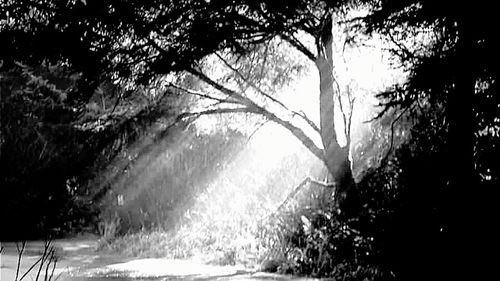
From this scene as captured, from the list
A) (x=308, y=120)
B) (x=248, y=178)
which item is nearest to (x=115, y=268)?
(x=308, y=120)

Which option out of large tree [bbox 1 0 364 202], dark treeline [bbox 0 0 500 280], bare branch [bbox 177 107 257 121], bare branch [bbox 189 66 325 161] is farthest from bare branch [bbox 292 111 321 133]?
large tree [bbox 1 0 364 202]

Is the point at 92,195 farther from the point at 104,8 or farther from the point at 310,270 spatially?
the point at 104,8

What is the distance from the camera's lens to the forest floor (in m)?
7.77

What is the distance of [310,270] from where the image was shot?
26.7ft

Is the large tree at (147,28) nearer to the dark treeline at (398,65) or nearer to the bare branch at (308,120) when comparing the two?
the dark treeline at (398,65)

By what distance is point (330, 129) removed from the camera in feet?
30.8

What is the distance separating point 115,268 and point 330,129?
13.1ft

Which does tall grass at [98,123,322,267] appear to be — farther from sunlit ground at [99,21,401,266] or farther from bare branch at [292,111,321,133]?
bare branch at [292,111,321,133]

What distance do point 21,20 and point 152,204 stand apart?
33.6 ft

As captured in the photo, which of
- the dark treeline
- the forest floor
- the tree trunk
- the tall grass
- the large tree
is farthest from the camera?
the tall grass

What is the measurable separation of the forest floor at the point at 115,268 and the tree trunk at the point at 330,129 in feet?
6.04

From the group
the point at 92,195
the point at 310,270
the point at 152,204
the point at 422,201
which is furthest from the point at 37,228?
the point at 422,201

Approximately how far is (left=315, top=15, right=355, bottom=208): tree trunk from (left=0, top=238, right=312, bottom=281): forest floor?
184cm

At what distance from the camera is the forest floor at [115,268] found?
7.77 meters
